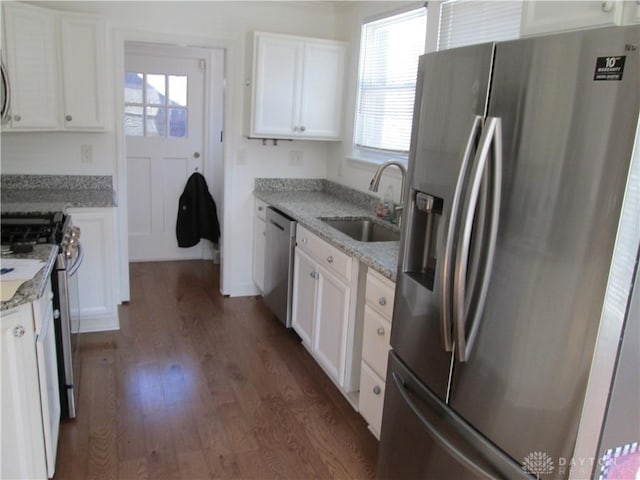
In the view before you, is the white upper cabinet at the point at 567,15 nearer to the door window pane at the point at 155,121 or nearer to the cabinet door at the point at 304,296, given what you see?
the cabinet door at the point at 304,296

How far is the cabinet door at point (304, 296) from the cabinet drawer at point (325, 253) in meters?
0.06

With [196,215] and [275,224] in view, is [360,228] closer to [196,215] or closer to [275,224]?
[275,224]

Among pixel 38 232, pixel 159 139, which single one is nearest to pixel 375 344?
pixel 38 232

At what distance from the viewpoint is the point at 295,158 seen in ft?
14.0

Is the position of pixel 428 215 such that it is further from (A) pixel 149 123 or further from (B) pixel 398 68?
(A) pixel 149 123

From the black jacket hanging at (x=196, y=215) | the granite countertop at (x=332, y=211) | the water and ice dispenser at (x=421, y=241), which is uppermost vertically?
the water and ice dispenser at (x=421, y=241)

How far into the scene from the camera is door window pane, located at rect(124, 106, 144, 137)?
15.9 feet

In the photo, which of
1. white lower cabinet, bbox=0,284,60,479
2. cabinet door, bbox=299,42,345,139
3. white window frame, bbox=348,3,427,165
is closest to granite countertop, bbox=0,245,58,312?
white lower cabinet, bbox=0,284,60,479

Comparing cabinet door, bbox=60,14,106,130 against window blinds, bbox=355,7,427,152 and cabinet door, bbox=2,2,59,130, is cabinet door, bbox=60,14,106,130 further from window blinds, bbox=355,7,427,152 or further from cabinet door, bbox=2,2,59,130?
window blinds, bbox=355,7,427,152

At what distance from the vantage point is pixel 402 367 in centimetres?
186

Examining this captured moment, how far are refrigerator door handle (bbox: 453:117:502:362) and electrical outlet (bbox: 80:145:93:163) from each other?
310 centimetres

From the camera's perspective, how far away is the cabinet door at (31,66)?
302 cm

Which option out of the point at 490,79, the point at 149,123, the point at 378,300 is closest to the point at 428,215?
the point at 490,79

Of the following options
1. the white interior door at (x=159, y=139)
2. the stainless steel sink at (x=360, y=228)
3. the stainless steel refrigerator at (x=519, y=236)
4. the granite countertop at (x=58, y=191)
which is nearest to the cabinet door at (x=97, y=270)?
the granite countertop at (x=58, y=191)
